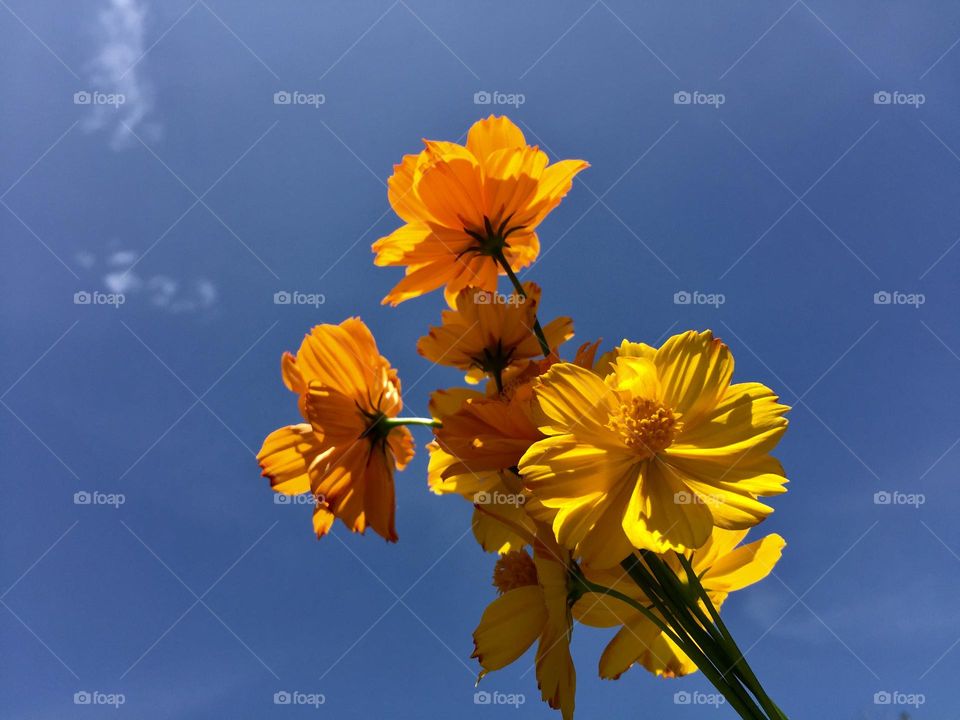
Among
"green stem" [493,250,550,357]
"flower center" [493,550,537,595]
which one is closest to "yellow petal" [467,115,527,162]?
"green stem" [493,250,550,357]

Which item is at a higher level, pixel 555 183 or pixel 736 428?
pixel 555 183

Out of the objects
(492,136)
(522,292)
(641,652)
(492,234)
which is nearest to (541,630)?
(641,652)

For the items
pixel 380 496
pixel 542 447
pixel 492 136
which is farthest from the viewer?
pixel 492 136

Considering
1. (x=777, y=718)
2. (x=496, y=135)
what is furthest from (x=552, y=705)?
(x=496, y=135)

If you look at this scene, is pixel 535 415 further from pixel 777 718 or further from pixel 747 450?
pixel 777 718

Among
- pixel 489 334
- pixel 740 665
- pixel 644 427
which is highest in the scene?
pixel 489 334

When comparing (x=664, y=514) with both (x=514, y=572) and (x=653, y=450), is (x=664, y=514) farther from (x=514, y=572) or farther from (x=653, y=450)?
(x=514, y=572)
